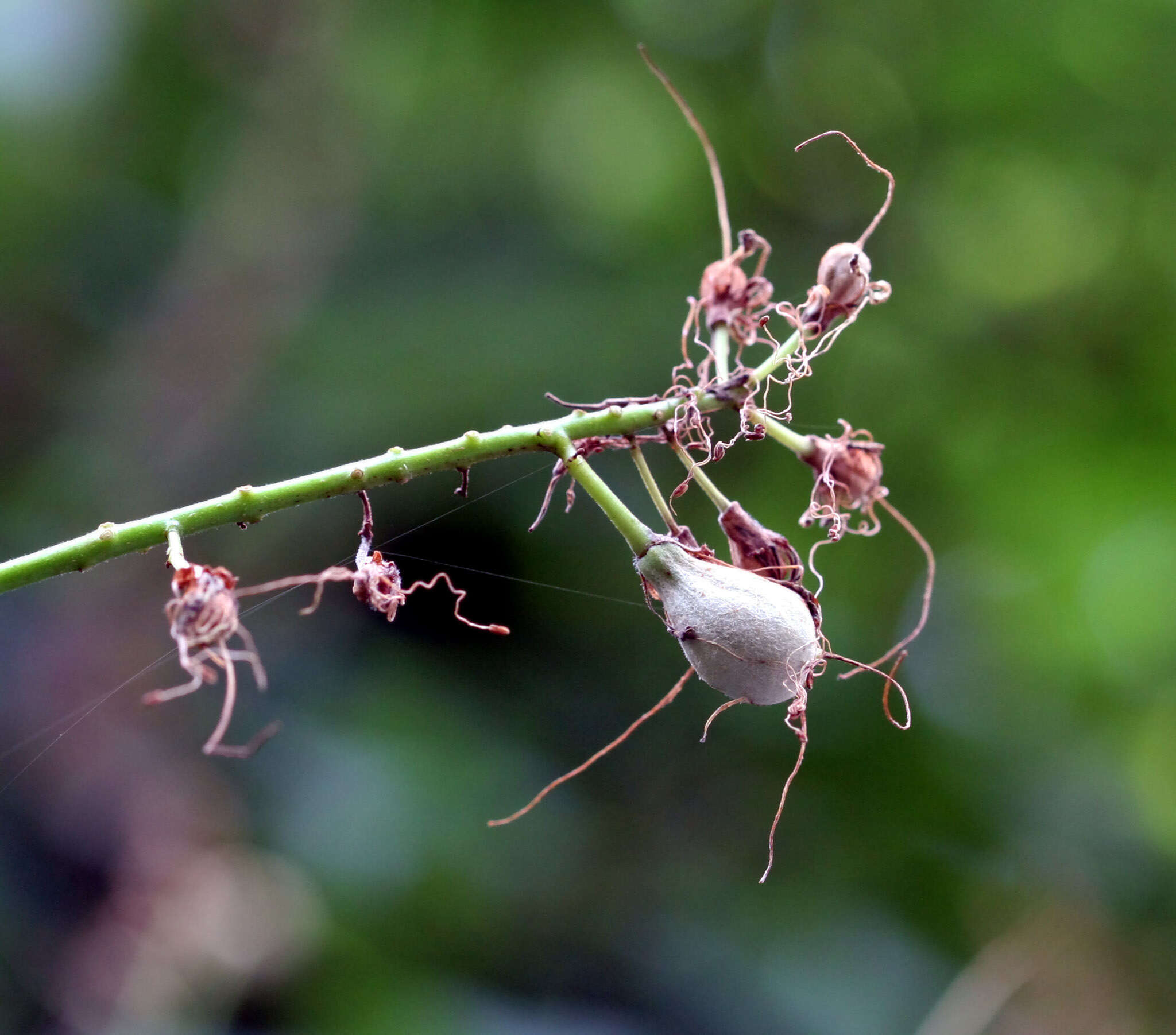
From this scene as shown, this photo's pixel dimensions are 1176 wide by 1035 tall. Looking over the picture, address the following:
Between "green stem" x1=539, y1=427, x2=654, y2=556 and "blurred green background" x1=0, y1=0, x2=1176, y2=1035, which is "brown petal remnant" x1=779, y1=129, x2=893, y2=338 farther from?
"blurred green background" x1=0, y1=0, x2=1176, y2=1035

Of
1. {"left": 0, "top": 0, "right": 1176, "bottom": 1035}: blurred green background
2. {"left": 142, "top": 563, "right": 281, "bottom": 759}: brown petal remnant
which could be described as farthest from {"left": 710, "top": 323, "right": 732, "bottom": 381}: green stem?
{"left": 0, "top": 0, "right": 1176, "bottom": 1035}: blurred green background

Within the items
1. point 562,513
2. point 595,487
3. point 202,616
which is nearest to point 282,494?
point 202,616

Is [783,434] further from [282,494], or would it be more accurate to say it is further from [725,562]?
[282,494]

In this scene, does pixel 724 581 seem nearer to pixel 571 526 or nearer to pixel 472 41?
pixel 571 526

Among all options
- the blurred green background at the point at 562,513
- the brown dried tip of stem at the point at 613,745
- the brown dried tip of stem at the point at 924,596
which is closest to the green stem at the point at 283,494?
the brown dried tip of stem at the point at 613,745

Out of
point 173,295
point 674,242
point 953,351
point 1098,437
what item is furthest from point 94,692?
point 1098,437

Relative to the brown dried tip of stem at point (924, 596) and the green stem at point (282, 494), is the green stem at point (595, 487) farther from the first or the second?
the brown dried tip of stem at point (924, 596)
